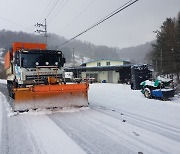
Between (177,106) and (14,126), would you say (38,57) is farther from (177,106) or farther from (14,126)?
(177,106)

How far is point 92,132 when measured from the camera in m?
6.91

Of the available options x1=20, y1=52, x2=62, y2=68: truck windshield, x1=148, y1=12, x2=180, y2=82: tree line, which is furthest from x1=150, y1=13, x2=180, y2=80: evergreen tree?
x1=20, y1=52, x2=62, y2=68: truck windshield

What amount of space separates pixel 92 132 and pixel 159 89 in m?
7.42

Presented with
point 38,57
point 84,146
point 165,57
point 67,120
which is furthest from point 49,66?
point 165,57

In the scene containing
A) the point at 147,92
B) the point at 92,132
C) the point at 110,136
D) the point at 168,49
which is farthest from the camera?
the point at 168,49

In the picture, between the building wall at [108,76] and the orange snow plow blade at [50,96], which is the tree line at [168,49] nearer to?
the building wall at [108,76]

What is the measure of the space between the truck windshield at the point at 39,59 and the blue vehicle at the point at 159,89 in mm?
5023

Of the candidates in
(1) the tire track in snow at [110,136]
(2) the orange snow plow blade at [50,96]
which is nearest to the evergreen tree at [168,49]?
(2) the orange snow plow blade at [50,96]

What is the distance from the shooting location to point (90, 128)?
739 centimetres

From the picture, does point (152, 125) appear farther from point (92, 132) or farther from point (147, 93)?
point (147, 93)

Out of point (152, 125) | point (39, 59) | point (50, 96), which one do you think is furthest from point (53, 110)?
point (152, 125)

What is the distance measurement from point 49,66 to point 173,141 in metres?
7.90

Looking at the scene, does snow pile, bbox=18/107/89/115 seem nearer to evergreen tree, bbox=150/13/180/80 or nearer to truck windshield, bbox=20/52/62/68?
truck windshield, bbox=20/52/62/68

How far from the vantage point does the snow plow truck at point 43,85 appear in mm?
10391
